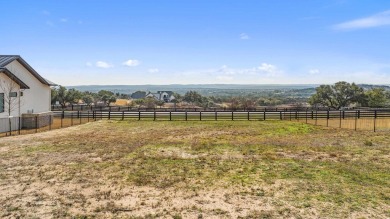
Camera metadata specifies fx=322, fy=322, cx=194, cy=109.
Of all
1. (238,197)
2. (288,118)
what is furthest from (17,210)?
(288,118)

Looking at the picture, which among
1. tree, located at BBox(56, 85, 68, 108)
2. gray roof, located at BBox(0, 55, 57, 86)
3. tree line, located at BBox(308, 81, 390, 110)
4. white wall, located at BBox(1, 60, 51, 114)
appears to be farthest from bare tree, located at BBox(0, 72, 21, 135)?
tree line, located at BBox(308, 81, 390, 110)

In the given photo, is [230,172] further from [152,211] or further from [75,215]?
[75,215]

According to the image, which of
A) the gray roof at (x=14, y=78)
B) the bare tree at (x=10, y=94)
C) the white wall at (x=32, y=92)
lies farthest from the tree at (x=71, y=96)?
the bare tree at (x=10, y=94)

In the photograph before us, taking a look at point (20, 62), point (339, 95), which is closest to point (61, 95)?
point (20, 62)

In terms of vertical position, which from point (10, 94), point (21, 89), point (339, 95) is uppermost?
point (339, 95)

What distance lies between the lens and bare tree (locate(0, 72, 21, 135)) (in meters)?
24.4

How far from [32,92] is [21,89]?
228cm

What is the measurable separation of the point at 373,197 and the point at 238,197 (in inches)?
154

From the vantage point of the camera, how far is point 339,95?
71.8 metres

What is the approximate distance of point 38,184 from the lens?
10484 mm

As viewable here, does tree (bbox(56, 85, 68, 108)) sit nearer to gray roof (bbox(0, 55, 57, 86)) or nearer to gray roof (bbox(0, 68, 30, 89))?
gray roof (bbox(0, 55, 57, 86))

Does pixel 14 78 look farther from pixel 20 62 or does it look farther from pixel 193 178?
pixel 193 178

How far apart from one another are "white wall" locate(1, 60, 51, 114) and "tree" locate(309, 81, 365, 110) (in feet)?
192

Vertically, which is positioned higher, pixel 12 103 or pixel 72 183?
pixel 12 103
